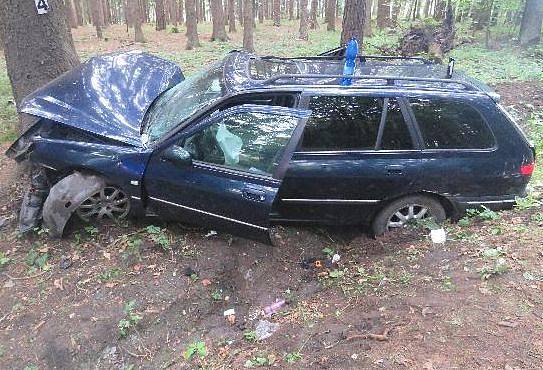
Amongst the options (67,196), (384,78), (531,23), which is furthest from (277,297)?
(531,23)

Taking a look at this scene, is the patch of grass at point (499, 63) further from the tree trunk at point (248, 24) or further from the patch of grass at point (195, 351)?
the patch of grass at point (195, 351)

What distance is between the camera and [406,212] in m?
5.01

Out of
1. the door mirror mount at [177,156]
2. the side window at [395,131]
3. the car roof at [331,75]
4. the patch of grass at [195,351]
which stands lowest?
the patch of grass at [195,351]

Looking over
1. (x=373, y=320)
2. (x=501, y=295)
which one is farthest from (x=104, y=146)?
(x=501, y=295)

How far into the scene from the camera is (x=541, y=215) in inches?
194

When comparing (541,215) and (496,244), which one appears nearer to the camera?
(496,244)

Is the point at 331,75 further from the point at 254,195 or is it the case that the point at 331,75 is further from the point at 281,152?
the point at 254,195

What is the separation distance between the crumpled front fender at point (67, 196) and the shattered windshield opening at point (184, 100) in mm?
727

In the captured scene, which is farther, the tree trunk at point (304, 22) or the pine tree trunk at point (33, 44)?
the tree trunk at point (304, 22)

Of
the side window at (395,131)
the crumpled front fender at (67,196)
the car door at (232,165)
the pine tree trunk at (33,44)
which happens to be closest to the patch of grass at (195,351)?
the car door at (232,165)

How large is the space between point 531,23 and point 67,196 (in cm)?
1553

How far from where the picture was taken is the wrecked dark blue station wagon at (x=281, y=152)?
4316mm

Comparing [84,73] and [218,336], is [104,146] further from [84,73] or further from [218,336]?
[218,336]

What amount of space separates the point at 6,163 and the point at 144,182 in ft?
11.2
